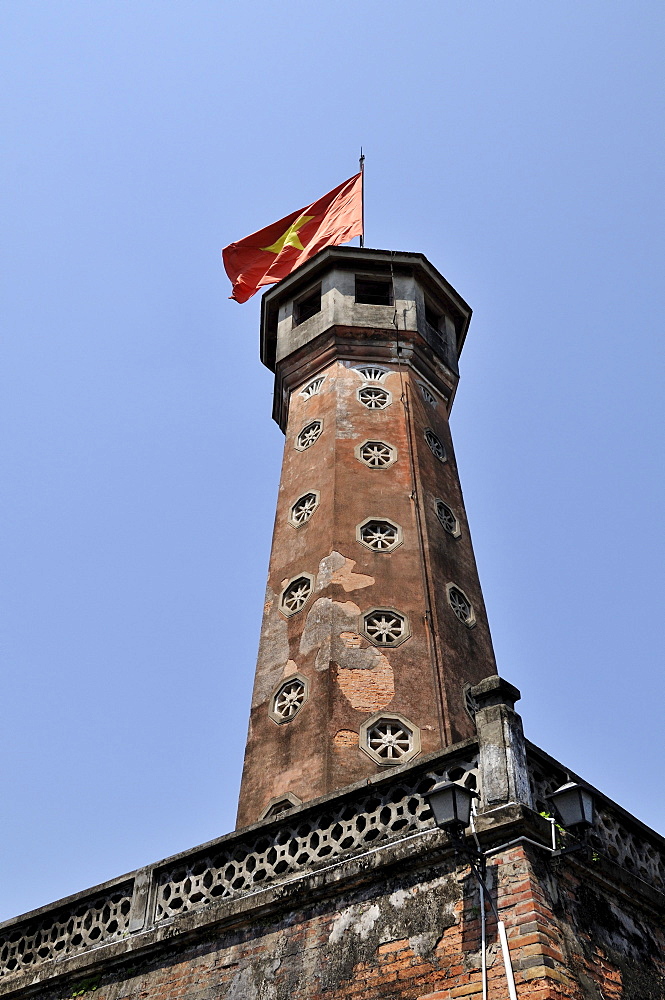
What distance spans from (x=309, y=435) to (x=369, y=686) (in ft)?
20.5

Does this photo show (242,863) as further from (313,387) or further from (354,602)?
(313,387)

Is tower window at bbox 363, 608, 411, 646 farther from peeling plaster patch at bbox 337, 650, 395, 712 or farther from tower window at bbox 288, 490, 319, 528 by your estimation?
tower window at bbox 288, 490, 319, 528

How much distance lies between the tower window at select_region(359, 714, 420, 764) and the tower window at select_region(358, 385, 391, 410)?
6934 mm

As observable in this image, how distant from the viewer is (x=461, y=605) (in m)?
16.4

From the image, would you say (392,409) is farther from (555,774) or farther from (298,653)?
(555,774)

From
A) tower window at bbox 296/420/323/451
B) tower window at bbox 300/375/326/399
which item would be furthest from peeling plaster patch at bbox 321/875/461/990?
tower window at bbox 300/375/326/399

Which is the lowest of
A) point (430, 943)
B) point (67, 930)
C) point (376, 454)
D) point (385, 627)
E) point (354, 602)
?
point (430, 943)

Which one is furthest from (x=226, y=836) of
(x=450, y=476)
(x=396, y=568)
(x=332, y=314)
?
(x=332, y=314)

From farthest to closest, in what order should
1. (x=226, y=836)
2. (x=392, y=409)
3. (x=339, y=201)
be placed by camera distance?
1. (x=339, y=201)
2. (x=392, y=409)
3. (x=226, y=836)

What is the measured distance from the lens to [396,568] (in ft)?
52.6

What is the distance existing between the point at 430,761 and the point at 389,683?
537 cm

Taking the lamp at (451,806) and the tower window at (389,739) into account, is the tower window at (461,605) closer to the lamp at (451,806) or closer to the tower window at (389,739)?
the tower window at (389,739)

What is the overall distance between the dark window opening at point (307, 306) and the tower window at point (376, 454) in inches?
190

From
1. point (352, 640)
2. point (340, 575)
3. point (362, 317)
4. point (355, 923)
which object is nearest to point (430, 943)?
point (355, 923)
